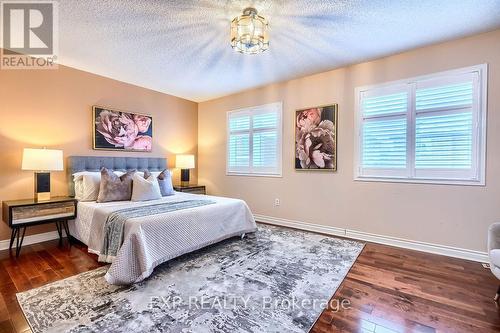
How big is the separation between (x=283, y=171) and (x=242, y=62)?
1910mm

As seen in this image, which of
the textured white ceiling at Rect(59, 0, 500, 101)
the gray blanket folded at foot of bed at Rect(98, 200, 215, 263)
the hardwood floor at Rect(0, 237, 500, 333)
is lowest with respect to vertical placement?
the hardwood floor at Rect(0, 237, 500, 333)

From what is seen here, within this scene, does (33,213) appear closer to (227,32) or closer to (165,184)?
(165,184)

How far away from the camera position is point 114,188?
3.27 m

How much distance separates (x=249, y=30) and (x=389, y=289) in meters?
2.61

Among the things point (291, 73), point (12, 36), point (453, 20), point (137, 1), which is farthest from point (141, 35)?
point (453, 20)

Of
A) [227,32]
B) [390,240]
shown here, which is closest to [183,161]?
[227,32]

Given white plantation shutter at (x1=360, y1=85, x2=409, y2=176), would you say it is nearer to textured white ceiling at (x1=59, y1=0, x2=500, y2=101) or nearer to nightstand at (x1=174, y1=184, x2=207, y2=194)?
textured white ceiling at (x1=59, y1=0, x2=500, y2=101)

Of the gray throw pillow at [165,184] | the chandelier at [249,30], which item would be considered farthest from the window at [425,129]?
the gray throw pillow at [165,184]

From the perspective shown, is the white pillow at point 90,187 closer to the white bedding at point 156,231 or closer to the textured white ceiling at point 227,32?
the white bedding at point 156,231

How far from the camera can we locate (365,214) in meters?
3.44

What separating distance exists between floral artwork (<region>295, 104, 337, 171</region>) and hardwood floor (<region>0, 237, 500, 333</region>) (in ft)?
Answer: 4.60

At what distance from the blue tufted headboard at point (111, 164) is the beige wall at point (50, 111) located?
13 cm

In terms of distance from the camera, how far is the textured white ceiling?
7.17ft

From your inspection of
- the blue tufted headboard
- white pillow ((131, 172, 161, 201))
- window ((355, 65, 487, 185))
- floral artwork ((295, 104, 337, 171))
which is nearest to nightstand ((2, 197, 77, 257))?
the blue tufted headboard
